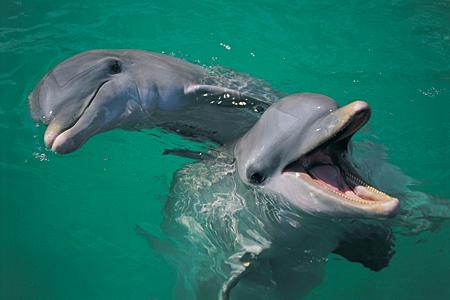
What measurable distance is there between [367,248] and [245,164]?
2.61m

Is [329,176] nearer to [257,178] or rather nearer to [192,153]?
[257,178]

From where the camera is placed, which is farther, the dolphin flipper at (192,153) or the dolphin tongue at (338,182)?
the dolphin flipper at (192,153)

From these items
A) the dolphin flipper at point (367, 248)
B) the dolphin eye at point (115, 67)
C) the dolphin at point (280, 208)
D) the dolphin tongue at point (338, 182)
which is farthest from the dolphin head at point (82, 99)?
the dolphin flipper at point (367, 248)

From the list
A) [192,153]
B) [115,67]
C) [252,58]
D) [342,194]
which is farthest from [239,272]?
[252,58]

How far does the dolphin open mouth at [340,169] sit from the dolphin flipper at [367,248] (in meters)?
2.15

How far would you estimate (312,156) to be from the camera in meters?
4.03

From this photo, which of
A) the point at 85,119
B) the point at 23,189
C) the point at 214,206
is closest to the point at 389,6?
the point at 214,206

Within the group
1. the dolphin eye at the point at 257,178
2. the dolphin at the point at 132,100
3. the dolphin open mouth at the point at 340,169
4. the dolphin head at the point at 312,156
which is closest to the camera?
the dolphin open mouth at the point at 340,169

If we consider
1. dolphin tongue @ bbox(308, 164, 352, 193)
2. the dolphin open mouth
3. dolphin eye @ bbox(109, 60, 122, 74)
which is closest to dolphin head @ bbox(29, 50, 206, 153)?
dolphin eye @ bbox(109, 60, 122, 74)

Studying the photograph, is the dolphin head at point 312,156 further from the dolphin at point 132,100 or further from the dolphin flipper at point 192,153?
the dolphin flipper at point 192,153

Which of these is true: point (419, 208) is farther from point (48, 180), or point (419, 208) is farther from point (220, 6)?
point (48, 180)

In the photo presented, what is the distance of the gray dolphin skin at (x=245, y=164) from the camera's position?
3844 millimetres

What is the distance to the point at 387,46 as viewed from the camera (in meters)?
8.56

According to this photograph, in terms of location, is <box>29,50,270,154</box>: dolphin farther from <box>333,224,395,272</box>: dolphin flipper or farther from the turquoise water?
<box>333,224,395,272</box>: dolphin flipper
